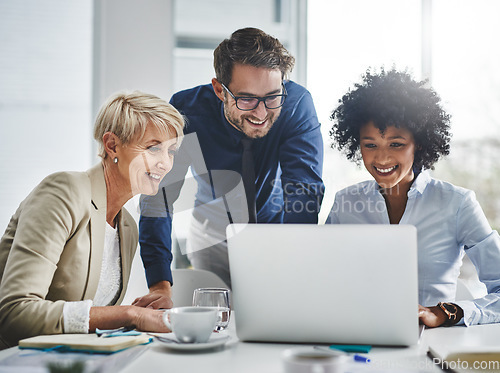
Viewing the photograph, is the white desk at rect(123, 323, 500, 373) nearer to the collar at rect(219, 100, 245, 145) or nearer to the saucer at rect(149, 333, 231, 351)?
the saucer at rect(149, 333, 231, 351)

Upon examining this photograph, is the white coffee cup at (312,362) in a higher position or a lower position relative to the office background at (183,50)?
lower

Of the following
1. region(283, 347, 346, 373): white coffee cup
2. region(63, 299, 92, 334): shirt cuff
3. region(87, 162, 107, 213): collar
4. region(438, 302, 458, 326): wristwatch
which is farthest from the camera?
region(87, 162, 107, 213): collar

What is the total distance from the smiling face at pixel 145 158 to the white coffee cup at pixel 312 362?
3.48ft

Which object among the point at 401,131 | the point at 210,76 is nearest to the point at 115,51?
the point at 210,76

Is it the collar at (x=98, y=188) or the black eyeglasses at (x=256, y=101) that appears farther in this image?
the black eyeglasses at (x=256, y=101)

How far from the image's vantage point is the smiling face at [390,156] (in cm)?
185

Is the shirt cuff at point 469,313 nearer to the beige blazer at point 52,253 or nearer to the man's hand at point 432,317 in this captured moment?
the man's hand at point 432,317

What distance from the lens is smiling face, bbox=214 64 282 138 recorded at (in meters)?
2.09

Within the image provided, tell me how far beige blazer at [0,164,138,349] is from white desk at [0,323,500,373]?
0.17 meters

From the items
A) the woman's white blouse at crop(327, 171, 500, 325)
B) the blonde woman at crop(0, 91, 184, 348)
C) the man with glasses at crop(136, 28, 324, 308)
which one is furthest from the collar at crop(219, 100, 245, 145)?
the woman's white blouse at crop(327, 171, 500, 325)

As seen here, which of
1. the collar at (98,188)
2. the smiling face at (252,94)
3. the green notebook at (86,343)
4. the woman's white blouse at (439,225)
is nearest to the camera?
the green notebook at (86,343)

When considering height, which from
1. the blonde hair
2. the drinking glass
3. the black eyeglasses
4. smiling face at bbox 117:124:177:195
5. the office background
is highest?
the office background

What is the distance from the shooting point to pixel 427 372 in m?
0.81

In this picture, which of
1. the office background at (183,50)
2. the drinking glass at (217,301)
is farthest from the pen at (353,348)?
the office background at (183,50)
